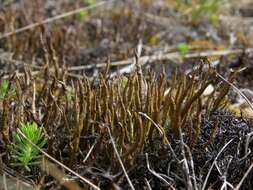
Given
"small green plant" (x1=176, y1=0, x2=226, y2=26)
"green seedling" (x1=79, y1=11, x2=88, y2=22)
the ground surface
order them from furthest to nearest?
"small green plant" (x1=176, y1=0, x2=226, y2=26), "green seedling" (x1=79, y1=11, x2=88, y2=22), the ground surface

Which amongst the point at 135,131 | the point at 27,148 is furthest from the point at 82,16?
the point at 27,148

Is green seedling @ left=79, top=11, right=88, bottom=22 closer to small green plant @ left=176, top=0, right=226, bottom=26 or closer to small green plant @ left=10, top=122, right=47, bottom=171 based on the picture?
small green plant @ left=176, top=0, right=226, bottom=26

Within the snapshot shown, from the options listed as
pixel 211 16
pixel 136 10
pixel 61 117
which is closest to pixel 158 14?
pixel 136 10

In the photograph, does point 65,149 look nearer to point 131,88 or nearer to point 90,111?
point 90,111

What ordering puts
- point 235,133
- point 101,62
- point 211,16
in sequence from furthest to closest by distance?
point 211,16 → point 101,62 → point 235,133

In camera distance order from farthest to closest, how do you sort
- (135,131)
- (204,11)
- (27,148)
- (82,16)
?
(204,11) < (82,16) < (135,131) < (27,148)

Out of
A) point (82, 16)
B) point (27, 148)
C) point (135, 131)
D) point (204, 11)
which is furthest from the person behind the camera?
point (204, 11)

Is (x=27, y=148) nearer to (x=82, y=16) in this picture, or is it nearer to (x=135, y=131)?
(x=135, y=131)

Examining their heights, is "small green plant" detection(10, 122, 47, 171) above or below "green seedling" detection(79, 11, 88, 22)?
→ below

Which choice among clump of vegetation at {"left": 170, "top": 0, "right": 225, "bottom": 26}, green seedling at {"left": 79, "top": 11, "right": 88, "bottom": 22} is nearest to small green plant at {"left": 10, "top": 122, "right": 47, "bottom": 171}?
green seedling at {"left": 79, "top": 11, "right": 88, "bottom": 22}

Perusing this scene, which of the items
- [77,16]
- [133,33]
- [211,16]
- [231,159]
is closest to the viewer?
[231,159]

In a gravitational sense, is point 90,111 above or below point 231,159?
Result: above
